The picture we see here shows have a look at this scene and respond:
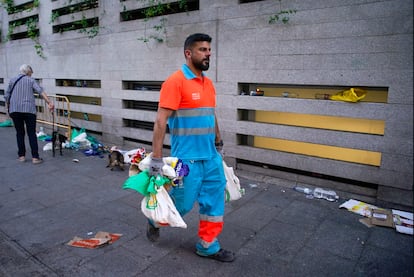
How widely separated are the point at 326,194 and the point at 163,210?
2774 mm

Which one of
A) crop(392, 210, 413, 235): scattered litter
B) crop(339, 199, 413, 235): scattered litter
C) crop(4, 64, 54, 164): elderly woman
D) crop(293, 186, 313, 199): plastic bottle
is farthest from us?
crop(4, 64, 54, 164): elderly woman

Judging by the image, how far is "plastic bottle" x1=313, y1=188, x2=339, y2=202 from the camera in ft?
15.6

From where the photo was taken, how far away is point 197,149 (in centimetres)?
309

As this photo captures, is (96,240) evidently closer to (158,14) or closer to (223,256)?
(223,256)

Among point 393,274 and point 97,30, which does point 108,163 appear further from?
point 393,274

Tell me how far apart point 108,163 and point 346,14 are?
4.98 metres

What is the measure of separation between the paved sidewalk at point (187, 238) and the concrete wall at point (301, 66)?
2.07ft

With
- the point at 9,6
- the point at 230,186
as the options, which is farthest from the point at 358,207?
the point at 9,6

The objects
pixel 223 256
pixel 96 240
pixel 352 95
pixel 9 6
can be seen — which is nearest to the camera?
pixel 223 256

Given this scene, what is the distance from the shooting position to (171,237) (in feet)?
12.1

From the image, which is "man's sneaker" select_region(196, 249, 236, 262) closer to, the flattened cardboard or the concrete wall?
the concrete wall

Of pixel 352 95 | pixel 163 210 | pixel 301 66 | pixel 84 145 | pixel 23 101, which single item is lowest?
pixel 84 145

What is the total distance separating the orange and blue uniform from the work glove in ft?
0.76

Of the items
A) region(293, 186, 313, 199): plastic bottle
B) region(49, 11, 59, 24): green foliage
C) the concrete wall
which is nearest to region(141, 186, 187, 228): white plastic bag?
the concrete wall
